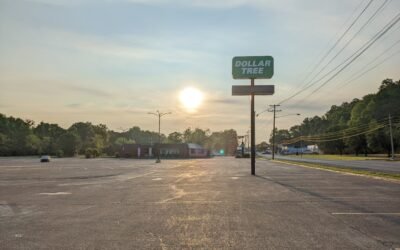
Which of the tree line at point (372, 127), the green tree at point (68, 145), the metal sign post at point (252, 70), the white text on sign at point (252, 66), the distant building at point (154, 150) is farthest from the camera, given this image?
the green tree at point (68, 145)

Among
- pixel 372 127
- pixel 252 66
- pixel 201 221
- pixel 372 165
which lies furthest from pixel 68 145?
pixel 201 221

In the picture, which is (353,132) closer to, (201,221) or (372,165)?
(372,165)

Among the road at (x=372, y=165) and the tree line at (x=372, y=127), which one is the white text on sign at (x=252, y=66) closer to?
the road at (x=372, y=165)

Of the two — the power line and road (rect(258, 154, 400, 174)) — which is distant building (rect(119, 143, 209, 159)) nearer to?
the power line

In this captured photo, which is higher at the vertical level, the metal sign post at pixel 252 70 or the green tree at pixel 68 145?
the metal sign post at pixel 252 70

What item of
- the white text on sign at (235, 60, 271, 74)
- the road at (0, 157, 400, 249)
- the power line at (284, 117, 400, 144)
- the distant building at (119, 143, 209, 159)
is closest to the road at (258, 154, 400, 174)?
the white text on sign at (235, 60, 271, 74)

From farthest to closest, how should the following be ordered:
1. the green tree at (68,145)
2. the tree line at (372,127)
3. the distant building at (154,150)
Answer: the green tree at (68,145) < the distant building at (154,150) < the tree line at (372,127)

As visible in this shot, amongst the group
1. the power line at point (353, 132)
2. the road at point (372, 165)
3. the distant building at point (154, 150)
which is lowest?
the road at point (372, 165)

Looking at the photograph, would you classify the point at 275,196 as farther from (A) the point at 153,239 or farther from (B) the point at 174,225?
(A) the point at 153,239

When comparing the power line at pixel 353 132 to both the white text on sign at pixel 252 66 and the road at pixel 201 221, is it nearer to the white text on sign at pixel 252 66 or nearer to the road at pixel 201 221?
the white text on sign at pixel 252 66

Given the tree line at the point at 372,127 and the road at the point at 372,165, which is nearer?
the road at the point at 372,165

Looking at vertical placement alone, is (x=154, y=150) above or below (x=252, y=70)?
below

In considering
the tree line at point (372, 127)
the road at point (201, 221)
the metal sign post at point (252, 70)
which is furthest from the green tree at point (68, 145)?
the road at point (201, 221)

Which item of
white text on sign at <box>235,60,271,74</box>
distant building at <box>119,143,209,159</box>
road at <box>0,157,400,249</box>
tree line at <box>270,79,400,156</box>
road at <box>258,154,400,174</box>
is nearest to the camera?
road at <box>0,157,400,249</box>
